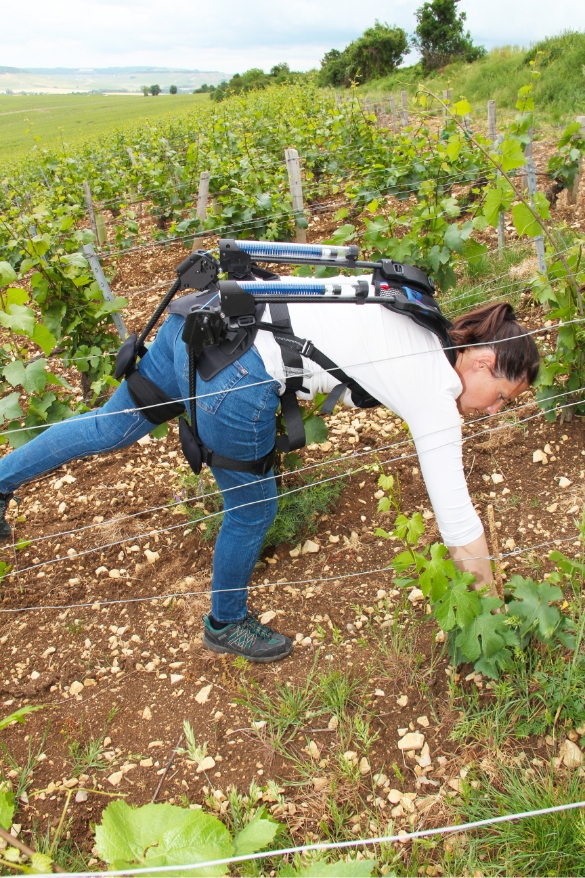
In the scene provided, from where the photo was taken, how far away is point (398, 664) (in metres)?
2.21

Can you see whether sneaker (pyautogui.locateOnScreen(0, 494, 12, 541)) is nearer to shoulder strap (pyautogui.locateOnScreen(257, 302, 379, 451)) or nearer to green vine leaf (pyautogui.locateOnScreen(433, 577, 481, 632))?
shoulder strap (pyautogui.locateOnScreen(257, 302, 379, 451))

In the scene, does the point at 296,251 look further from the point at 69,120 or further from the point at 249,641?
the point at 69,120

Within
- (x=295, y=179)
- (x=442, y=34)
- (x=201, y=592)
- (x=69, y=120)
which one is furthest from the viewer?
(x=69, y=120)

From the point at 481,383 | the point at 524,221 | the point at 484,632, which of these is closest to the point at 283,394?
the point at 481,383

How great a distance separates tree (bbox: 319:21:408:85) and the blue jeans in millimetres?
30251

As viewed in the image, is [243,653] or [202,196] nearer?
[243,653]

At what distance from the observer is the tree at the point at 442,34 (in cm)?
2502

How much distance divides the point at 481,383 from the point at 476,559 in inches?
20.4

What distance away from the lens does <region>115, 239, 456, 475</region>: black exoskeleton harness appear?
1.67m

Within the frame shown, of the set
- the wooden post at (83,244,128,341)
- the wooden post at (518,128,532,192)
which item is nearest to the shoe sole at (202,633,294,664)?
the wooden post at (83,244,128,341)

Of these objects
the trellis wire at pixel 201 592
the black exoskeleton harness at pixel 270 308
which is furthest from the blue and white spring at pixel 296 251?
the trellis wire at pixel 201 592

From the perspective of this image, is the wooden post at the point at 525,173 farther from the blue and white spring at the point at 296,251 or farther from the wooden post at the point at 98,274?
the blue and white spring at the point at 296,251

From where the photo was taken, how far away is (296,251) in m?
1.86

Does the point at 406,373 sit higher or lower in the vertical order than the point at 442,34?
lower
